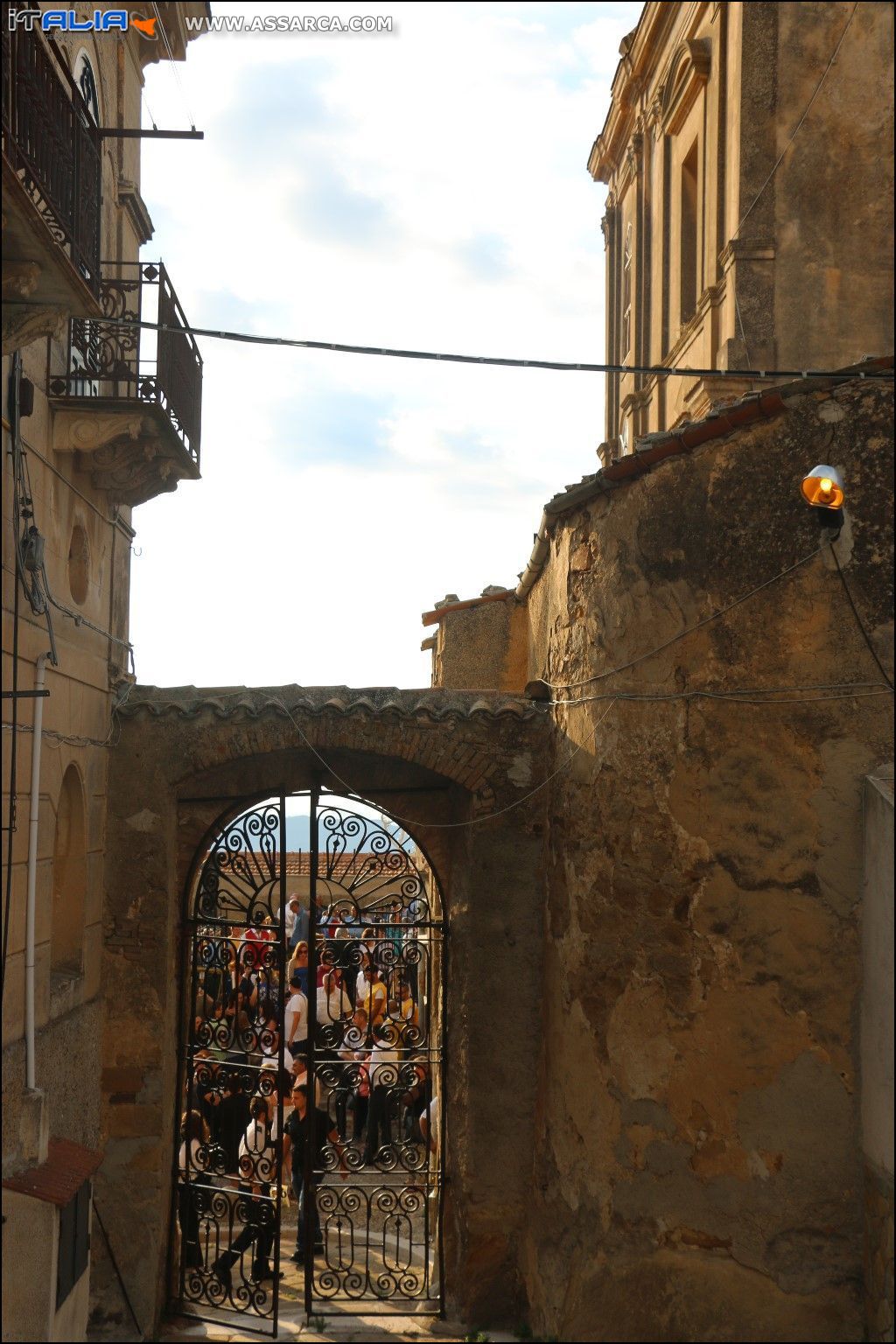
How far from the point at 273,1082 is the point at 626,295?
12.3 meters

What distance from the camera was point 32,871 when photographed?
7.84 meters

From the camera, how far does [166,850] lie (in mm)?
9922

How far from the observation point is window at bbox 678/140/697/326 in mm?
14758

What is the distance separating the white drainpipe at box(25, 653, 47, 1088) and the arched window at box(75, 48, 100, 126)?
439 cm

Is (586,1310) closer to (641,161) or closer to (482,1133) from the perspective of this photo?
(482,1133)

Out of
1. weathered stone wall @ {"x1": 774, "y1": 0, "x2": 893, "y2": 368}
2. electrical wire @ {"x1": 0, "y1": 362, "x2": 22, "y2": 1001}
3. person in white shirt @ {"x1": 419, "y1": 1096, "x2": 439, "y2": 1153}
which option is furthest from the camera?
weathered stone wall @ {"x1": 774, "y1": 0, "x2": 893, "y2": 368}

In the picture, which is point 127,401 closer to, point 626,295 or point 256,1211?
point 256,1211

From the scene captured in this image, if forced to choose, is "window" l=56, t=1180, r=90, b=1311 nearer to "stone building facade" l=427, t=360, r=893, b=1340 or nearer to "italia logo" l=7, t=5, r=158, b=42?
"stone building facade" l=427, t=360, r=893, b=1340

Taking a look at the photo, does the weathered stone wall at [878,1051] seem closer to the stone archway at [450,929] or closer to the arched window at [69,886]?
the stone archway at [450,929]

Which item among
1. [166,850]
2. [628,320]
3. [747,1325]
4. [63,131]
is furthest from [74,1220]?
[628,320]

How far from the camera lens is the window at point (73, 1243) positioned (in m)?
7.18

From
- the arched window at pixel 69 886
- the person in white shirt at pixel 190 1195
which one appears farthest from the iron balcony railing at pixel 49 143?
the person in white shirt at pixel 190 1195

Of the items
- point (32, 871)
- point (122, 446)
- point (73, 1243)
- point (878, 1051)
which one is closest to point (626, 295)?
point (122, 446)

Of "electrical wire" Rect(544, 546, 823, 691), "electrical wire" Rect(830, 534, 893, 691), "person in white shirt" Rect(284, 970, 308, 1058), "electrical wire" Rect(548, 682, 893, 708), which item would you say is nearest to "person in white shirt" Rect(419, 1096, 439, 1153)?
"person in white shirt" Rect(284, 970, 308, 1058)
